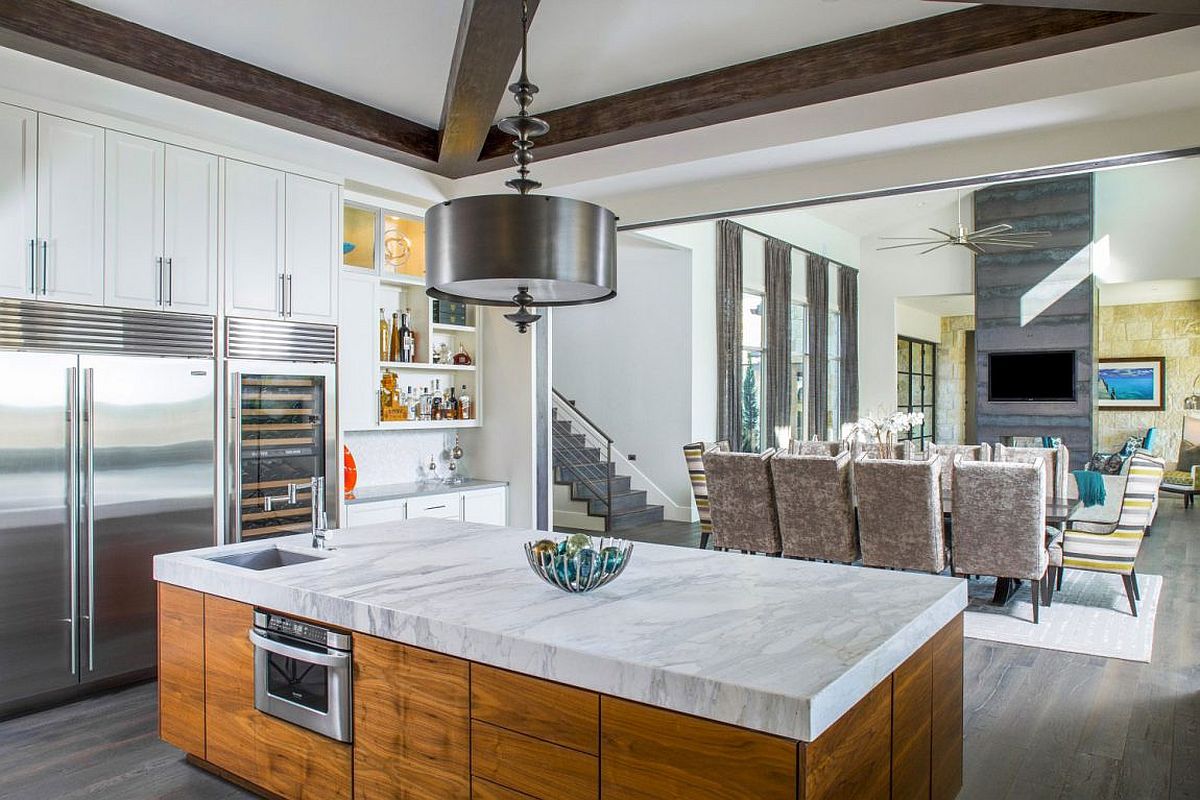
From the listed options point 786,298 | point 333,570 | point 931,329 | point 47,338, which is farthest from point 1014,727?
point 931,329

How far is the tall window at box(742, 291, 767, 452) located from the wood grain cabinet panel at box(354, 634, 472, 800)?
7612 mm

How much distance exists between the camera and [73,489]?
358cm

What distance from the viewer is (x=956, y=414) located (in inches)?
572

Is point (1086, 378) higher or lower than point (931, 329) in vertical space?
lower

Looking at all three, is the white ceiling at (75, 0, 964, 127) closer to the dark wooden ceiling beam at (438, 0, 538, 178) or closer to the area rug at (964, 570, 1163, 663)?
the dark wooden ceiling beam at (438, 0, 538, 178)

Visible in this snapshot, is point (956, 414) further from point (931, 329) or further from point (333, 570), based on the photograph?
point (333, 570)

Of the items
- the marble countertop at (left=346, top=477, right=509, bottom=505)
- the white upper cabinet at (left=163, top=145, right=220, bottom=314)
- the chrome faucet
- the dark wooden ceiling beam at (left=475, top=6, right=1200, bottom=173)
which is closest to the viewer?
the chrome faucet

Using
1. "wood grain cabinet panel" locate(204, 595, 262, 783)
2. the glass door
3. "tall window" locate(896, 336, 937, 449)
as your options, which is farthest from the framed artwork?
"wood grain cabinet panel" locate(204, 595, 262, 783)

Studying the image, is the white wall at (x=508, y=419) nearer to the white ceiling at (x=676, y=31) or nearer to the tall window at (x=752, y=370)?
the white ceiling at (x=676, y=31)

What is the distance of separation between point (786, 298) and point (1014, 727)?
7.55m

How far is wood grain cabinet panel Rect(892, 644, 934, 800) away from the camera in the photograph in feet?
6.49

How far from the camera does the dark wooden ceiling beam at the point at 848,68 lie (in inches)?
130

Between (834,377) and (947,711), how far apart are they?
10.2 metres

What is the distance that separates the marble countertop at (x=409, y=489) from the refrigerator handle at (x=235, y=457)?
717 millimetres
